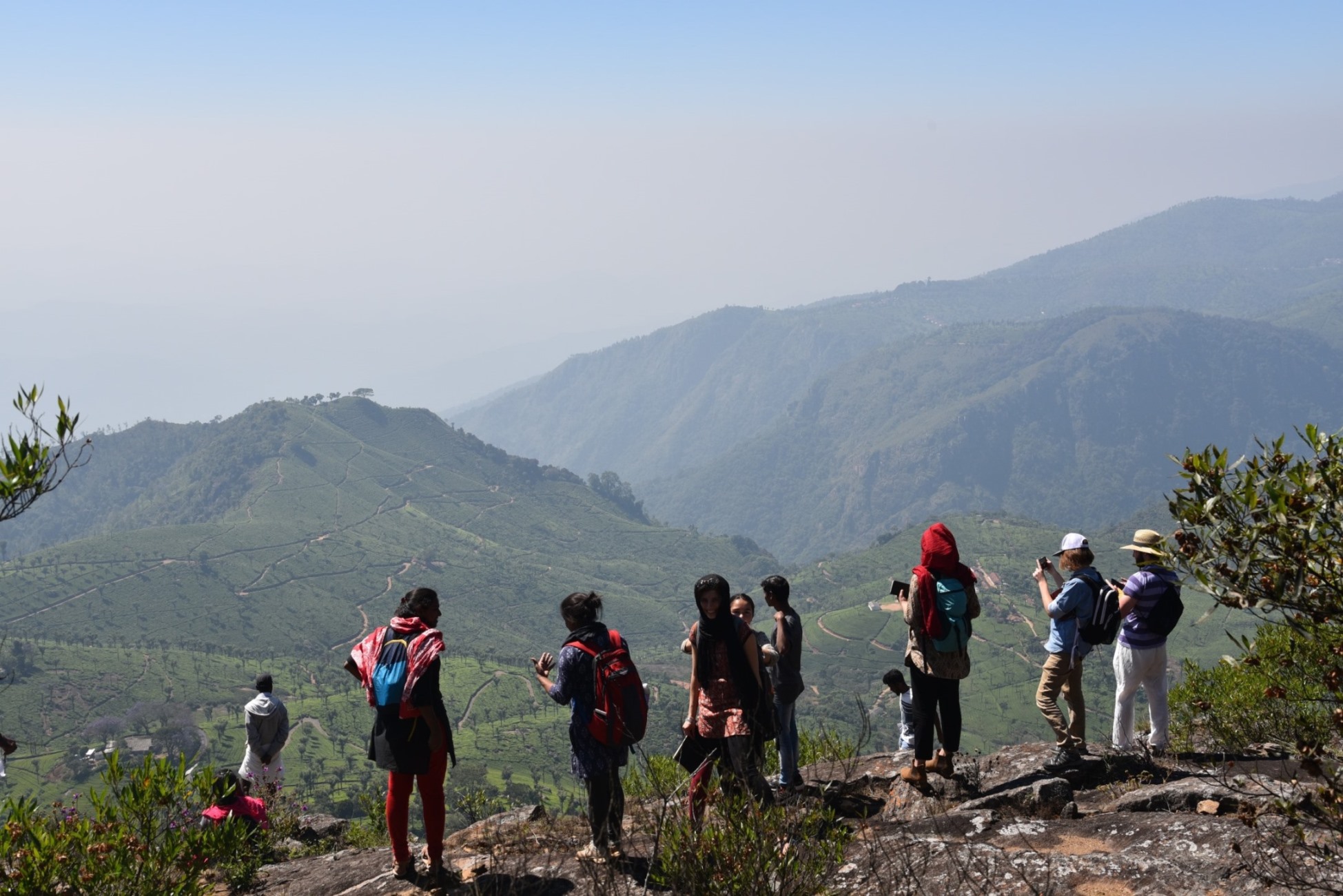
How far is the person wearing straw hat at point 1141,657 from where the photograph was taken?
8.84 m

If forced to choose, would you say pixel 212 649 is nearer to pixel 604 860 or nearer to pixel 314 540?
pixel 314 540

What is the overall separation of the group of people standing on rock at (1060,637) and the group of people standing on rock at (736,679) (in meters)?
0.02

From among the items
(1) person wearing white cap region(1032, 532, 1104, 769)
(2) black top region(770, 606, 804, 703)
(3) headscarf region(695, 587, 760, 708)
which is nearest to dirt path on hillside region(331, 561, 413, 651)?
(2) black top region(770, 606, 804, 703)

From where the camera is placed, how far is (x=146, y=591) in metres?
152

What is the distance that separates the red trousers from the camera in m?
6.98

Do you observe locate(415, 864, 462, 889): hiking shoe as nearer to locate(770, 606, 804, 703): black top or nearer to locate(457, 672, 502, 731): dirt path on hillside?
locate(770, 606, 804, 703): black top

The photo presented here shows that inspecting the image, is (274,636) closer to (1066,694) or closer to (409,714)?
(1066,694)

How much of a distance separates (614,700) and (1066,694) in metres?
5.29

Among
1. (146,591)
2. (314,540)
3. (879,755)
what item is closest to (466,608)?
(314,540)

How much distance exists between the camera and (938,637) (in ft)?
27.1

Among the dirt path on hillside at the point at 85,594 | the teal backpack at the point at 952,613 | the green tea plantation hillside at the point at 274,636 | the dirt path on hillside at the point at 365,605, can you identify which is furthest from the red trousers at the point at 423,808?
the dirt path on hillside at the point at 85,594

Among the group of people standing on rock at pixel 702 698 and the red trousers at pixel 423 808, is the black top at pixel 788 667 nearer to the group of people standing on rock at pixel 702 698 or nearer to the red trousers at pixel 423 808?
the group of people standing on rock at pixel 702 698

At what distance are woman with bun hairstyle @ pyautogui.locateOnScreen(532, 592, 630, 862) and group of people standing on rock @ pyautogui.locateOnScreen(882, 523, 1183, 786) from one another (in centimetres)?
282

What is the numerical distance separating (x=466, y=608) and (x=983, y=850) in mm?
171177
